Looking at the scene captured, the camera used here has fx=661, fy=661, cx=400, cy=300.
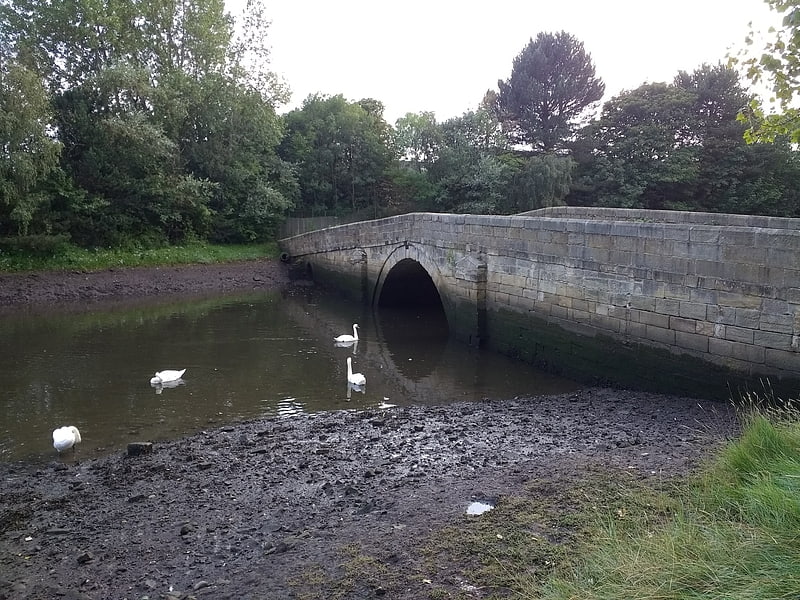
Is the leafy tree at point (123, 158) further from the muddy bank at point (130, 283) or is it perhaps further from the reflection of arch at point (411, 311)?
the reflection of arch at point (411, 311)

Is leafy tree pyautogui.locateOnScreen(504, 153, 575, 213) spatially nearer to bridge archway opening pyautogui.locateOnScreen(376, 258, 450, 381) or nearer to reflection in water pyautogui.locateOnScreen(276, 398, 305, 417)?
bridge archway opening pyautogui.locateOnScreen(376, 258, 450, 381)

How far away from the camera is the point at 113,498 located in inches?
255

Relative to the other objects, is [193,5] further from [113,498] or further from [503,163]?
[113,498]

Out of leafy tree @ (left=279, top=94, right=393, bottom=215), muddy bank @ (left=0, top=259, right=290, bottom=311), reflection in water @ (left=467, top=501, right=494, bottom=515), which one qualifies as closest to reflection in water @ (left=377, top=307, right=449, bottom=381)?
reflection in water @ (left=467, top=501, right=494, bottom=515)

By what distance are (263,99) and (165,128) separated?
4.84 meters

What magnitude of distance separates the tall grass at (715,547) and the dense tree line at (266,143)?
2175 centimetres

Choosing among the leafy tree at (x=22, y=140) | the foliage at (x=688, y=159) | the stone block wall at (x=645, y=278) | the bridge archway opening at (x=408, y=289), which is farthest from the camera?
the foliage at (x=688, y=159)

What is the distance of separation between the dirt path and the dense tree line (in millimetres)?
17441

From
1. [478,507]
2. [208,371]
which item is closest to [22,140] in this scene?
[208,371]

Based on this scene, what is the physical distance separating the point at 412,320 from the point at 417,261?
222cm

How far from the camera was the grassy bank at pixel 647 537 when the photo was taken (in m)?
3.11

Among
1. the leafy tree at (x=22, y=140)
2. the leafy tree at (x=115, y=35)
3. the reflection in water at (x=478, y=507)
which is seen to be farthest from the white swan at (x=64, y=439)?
the leafy tree at (x=115, y=35)

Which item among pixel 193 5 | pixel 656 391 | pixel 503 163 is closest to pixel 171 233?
pixel 193 5

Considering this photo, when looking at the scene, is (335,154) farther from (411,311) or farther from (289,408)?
(289,408)
